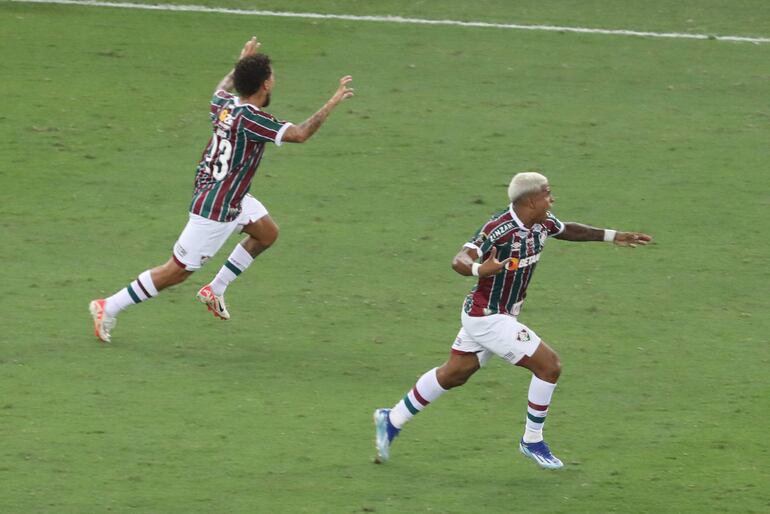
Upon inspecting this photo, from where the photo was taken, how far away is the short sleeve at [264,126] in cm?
1034

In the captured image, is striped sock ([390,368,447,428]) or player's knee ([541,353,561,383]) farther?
striped sock ([390,368,447,428])

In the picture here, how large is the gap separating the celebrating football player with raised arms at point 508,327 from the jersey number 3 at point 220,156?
2.62 m

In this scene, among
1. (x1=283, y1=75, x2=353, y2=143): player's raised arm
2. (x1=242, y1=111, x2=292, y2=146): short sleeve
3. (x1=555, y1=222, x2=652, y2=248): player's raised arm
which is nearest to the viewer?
(x1=555, y1=222, x2=652, y2=248): player's raised arm

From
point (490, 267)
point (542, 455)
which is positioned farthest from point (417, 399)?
point (490, 267)

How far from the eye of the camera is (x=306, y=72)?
58.5 ft

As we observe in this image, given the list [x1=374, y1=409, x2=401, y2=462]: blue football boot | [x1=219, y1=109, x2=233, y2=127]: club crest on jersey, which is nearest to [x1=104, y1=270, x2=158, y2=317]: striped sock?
[x1=219, y1=109, x2=233, y2=127]: club crest on jersey

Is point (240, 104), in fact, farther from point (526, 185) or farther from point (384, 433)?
point (384, 433)

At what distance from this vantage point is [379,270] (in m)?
12.5

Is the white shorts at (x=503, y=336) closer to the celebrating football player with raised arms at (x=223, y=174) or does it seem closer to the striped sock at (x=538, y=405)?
the striped sock at (x=538, y=405)

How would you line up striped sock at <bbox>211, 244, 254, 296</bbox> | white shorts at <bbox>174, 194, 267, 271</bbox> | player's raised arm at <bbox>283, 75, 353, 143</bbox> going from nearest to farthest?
player's raised arm at <bbox>283, 75, 353, 143</bbox> → white shorts at <bbox>174, 194, 267, 271</bbox> → striped sock at <bbox>211, 244, 254, 296</bbox>

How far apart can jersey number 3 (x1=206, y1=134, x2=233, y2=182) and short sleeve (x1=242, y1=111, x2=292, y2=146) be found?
9.4 inches

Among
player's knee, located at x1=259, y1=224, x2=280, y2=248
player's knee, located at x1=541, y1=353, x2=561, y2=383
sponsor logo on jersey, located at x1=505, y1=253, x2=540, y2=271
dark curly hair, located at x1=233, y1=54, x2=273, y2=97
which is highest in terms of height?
dark curly hair, located at x1=233, y1=54, x2=273, y2=97

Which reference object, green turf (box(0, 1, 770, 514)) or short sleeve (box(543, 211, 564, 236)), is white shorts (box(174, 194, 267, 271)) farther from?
short sleeve (box(543, 211, 564, 236))

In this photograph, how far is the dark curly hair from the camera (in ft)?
34.2
